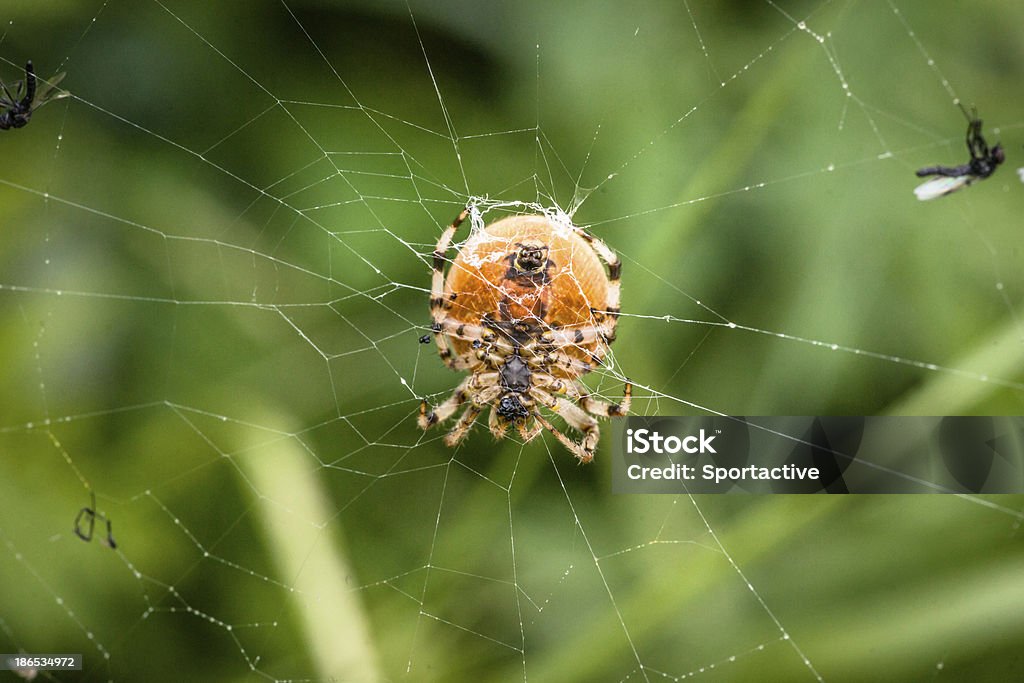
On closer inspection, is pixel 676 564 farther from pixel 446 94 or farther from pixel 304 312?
pixel 446 94

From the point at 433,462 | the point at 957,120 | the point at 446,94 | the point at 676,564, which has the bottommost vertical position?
the point at 676,564

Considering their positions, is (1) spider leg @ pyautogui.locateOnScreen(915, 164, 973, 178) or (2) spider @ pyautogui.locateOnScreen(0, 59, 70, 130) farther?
(2) spider @ pyautogui.locateOnScreen(0, 59, 70, 130)

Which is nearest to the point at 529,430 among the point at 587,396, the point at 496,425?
the point at 496,425

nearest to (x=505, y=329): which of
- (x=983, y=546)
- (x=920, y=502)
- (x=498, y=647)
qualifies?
→ (x=498, y=647)

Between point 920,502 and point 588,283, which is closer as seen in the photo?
point 588,283
